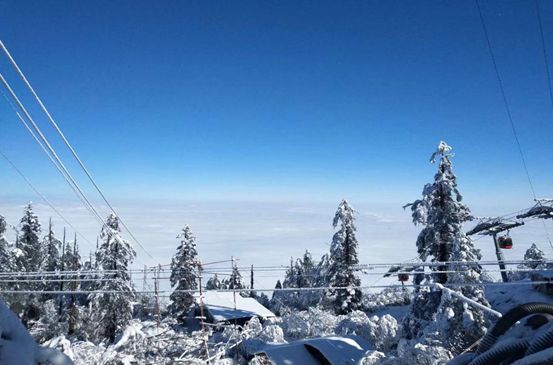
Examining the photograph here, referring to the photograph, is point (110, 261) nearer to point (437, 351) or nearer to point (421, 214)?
point (421, 214)

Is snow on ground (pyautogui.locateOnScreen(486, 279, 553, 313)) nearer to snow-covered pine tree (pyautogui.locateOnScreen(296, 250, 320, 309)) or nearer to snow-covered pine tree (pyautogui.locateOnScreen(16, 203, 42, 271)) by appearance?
snow-covered pine tree (pyautogui.locateOnScreen(296, 250, 320, 309))

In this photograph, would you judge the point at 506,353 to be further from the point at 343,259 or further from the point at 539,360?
the point at 343,259

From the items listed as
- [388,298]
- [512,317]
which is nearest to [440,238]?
[388,298]

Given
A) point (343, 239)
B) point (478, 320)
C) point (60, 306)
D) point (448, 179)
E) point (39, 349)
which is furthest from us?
point (60, 306)

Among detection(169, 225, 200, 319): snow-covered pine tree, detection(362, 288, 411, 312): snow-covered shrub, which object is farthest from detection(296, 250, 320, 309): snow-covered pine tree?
detection(169, 225, 200, 319): snow-covered pine tree

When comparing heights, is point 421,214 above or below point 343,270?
above

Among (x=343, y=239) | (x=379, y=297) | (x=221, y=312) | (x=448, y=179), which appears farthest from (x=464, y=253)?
(x=221, y=312)

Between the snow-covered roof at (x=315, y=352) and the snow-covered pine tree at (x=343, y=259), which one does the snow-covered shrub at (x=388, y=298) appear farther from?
the snow-covered roof at (x=315, y=352)

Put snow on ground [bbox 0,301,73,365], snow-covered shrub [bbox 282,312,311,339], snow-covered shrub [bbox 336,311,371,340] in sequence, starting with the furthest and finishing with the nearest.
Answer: snow-covered shrub [bbox 282,312,311,339] < snow-covered shrub [bbox 336,311,371,340] < snow on ground [bbox 0,301,73,365]
